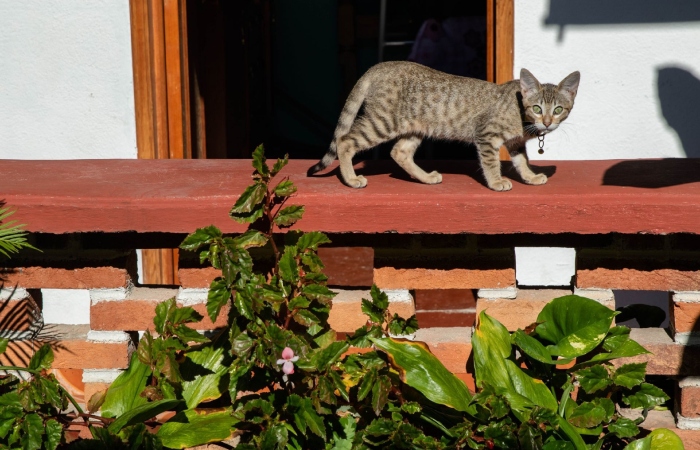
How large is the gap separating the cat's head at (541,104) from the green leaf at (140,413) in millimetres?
1963

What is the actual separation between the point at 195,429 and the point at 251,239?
51 centimetres

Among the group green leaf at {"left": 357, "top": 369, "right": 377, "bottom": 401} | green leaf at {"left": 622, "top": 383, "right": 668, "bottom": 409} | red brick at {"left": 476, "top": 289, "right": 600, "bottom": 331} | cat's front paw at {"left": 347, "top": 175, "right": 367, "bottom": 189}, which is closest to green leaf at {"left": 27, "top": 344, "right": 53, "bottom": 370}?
green leaf at {"left": 357, "top": 369, "right": 377, "bottom": 401}

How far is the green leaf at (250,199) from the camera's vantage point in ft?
7.53

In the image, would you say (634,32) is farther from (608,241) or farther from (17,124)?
(17,124)

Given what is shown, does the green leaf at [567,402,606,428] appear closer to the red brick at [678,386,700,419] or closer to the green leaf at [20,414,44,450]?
the red brick at [678,386,700,419]

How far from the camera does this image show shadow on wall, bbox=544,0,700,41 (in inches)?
180

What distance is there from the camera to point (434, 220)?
2.38 meters

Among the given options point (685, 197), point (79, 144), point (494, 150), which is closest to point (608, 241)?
point (685, 197)

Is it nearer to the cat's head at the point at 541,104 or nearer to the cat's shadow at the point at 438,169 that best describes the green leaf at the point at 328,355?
the cat's shadow at the point at 438,169

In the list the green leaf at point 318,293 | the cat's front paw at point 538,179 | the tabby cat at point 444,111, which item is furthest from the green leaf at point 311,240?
the tabby cat at point 444,111

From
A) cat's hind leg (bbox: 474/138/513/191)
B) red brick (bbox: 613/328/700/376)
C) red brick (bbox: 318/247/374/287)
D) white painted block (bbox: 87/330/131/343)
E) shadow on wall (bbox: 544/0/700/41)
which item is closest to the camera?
red brick (bbox: 613/328/700/376)

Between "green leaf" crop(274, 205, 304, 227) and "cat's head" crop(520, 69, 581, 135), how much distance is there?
1.56 m

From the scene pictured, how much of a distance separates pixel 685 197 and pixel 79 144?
3.43m

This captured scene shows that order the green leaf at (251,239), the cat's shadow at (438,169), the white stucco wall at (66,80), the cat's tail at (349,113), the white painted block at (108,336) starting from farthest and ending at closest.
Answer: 1. the white stucco wall at (66,80)
2. the cat's tail at (349,113)
3. the cat's shadow at (438,169)
4. the white painted block at (108,336)
5. the green leaf at (251,239)
